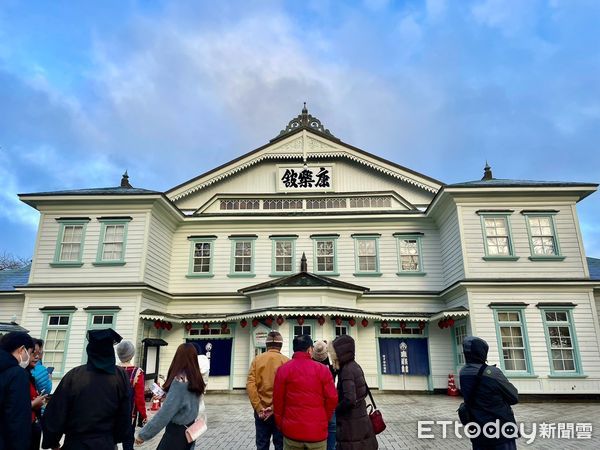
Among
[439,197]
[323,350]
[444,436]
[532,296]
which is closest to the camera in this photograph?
[323,350]

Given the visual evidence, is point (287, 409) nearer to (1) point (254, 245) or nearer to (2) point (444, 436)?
(2) point (444, 436)

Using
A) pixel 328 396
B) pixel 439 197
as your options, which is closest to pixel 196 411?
pixel 328 396

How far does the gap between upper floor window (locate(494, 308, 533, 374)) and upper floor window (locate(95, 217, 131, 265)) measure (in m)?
14.2

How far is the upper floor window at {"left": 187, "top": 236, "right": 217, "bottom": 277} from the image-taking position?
16.8 m

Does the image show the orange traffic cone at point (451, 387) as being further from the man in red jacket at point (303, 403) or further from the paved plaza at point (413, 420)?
the man in red jacket at point (303, 403)

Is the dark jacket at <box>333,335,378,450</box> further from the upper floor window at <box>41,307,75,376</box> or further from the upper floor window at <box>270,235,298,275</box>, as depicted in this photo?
the upper floor window at <box>41,307,75,376</box>

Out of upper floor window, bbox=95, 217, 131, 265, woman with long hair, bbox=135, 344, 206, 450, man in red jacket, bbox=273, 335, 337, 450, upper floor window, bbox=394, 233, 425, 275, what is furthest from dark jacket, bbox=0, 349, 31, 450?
upper floor window, bbox=394, 233, 425, 275

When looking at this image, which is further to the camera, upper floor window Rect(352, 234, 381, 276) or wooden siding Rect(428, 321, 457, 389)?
upper floor window Rect(352, 234, 381, 276)

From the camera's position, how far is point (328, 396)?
12.6 feet

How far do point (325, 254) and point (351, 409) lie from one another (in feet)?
41.6

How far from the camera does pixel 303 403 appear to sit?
375 cm

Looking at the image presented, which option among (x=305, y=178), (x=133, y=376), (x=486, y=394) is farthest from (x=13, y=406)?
(x=305, y=178)

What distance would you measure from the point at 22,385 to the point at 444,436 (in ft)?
27.0

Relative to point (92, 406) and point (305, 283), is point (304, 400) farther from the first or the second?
point (305, 283)
